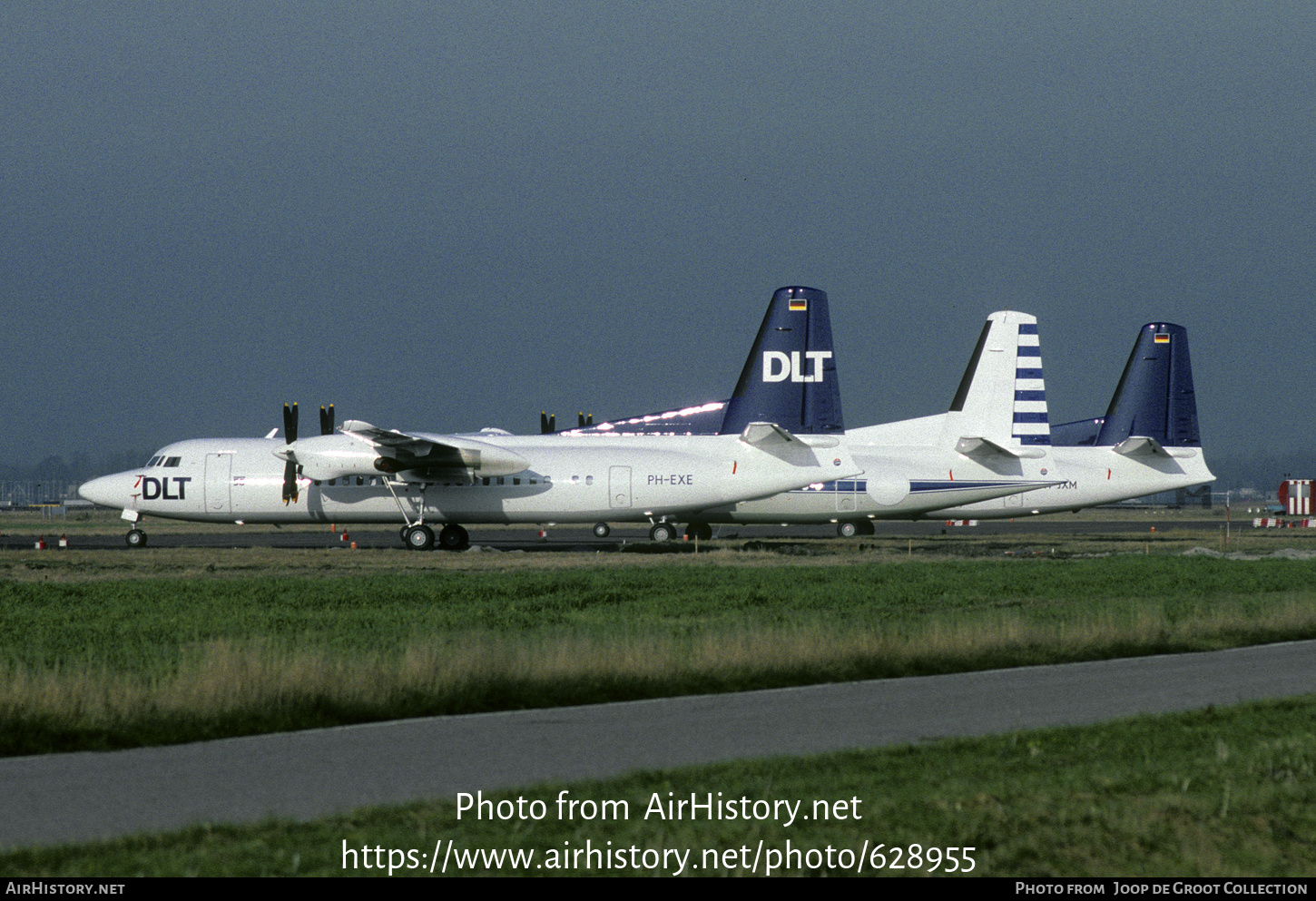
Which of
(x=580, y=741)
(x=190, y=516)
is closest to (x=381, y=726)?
(x=580, y=741)

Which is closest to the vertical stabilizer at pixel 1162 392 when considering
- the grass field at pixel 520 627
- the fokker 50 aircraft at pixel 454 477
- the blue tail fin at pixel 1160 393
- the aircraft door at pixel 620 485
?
the blue tail fin at pixel 1160 393

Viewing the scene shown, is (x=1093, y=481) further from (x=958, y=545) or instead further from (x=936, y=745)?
(x=936, y=745)

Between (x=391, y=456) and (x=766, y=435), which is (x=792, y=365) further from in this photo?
(x=391, y=456)

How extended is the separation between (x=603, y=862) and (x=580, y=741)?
12.6 ft

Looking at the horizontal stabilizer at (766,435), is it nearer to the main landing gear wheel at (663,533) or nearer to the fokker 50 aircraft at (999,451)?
the fokker 50 aircraft at (999,451)

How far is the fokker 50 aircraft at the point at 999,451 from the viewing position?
47094 mm

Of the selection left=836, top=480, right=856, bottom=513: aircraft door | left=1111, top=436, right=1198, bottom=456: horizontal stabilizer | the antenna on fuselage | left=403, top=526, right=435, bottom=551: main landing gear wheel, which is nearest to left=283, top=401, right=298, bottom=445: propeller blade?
the antenna on fuselage

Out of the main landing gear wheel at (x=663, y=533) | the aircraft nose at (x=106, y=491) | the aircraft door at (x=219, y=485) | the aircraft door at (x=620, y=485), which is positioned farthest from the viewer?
the main landing gear wheel at (x=663, y=533)

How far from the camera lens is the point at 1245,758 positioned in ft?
33.0

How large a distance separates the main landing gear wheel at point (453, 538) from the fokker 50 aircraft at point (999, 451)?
22.6 feet

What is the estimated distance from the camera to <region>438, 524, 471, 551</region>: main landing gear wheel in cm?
4347

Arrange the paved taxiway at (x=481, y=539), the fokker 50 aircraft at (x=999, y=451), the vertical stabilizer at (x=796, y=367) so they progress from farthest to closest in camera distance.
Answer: the paved taxiway at (x=481, y=539), the fokker 50 aircraft at (x=999, y=451), the vertical stabilizer at (x=796, y=367)

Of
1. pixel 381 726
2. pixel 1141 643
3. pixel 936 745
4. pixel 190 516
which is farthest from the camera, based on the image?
pixel 190 516

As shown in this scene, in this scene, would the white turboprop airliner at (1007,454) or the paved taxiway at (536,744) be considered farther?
the white turboprop airliner at (1007,454)
